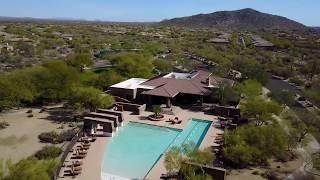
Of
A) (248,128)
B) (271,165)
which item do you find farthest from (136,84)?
(271,165)

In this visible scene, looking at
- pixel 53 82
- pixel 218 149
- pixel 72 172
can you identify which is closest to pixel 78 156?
pixel 72 172

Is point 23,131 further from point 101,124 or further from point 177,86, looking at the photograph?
point 177,86

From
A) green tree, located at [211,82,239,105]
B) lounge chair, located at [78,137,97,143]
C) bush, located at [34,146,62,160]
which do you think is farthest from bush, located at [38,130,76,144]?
green tree, located at [211,82,239,105]

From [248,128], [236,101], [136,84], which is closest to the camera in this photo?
[248,128]

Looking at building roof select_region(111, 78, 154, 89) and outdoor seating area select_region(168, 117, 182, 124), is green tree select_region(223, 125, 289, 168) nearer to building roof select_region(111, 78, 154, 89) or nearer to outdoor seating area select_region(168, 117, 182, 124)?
outdoor seating area select_region(168, 117, 182, 124)

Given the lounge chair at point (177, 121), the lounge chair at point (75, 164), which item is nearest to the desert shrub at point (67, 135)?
the lounge chair at point (75, 164)

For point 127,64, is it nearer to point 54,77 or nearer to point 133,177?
point 54,77
